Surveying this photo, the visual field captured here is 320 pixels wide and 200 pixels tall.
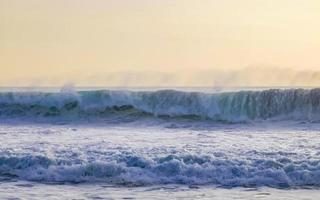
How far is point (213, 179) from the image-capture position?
10.3 metres

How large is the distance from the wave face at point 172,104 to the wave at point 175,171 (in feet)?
32.5

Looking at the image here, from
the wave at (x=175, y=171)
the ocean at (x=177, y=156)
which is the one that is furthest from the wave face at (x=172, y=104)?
the wave at (x=175, y=171)

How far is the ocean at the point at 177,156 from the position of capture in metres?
9.62

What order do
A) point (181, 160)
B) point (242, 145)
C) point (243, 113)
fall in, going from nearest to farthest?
point (181, 160), point (242, 145), point (243, 113)

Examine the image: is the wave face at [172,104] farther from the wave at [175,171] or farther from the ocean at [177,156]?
the wave at [175,171]

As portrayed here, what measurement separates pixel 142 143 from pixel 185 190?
435 cm

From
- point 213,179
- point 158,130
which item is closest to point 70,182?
point 213,179

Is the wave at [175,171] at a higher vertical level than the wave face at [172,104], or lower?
lower

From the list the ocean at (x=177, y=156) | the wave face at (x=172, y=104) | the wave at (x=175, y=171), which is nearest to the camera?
the ocean at (x=177, y=156)

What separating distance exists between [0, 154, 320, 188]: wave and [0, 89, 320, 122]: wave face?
991cm

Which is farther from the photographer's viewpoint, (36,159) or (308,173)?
(36,159)

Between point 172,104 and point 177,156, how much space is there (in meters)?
12.0

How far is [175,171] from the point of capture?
1069 centimetres

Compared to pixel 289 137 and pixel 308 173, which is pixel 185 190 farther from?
pixel 289 137
